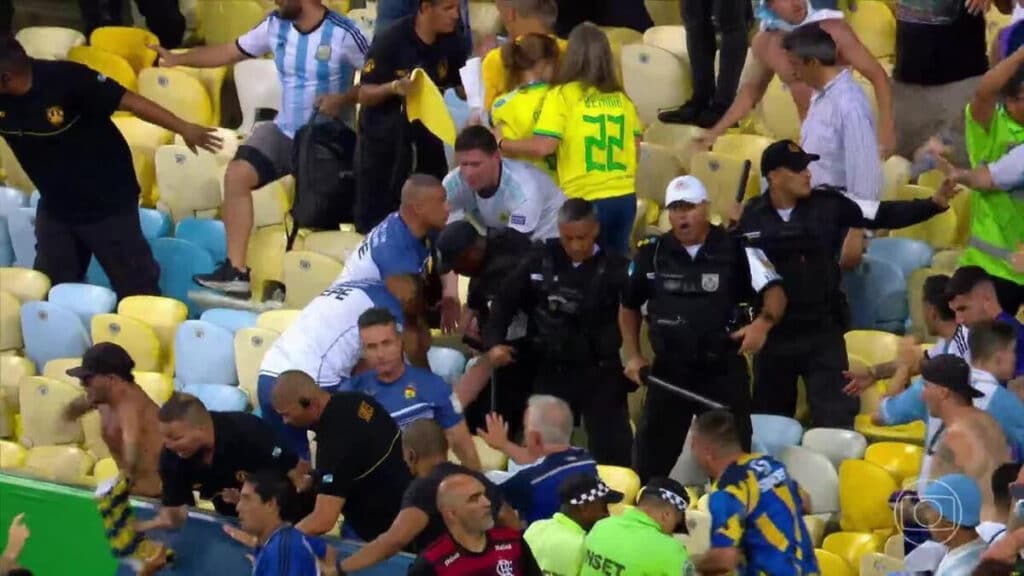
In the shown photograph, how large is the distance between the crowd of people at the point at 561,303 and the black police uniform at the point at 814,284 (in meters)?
0.01

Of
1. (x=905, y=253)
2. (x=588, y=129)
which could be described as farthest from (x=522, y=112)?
(x=905, y=253)

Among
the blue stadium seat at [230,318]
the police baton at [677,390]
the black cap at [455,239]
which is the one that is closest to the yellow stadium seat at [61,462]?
the blue stadium seat at [230,318]

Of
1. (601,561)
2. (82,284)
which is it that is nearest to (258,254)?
(82,284)

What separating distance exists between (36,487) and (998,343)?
11.8 feet

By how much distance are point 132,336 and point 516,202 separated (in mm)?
2140

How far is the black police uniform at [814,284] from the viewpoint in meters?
8.45

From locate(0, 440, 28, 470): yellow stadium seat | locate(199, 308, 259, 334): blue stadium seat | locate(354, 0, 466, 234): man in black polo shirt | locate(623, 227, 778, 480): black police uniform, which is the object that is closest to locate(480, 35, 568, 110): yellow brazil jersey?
locate(354, 0, 466, 234): man in black polo shirt

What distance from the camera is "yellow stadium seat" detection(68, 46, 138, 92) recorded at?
39.9 feet

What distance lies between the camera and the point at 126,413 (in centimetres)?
842

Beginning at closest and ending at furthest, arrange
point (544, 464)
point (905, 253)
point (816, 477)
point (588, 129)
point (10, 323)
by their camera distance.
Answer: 1. point (544, 464)
2. point (816, 477)
3. point (588, 129)
4. point (905, 253)
5. point (10, 323)

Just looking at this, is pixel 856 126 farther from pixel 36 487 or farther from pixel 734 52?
pixel 36 487

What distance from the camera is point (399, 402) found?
8.03m

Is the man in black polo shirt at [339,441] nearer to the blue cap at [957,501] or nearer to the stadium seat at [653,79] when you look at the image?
the blue cap at [957,501]

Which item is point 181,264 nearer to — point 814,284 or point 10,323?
point 10,323
